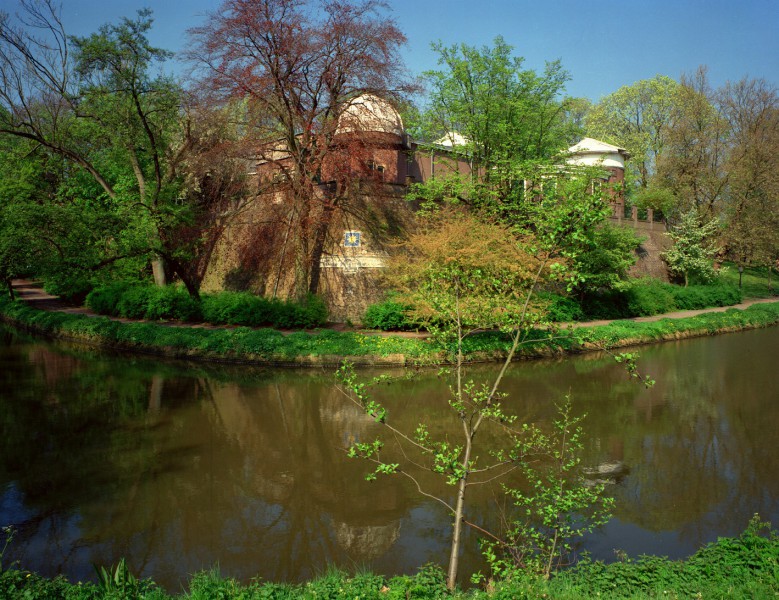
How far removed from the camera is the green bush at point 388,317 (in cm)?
1888

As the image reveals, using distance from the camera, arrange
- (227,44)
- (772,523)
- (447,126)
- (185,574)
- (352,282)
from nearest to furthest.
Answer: (185,574) < (772,523) < (227,44) < (352,282) < (447,126)

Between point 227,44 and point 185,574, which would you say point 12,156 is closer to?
point 227,44

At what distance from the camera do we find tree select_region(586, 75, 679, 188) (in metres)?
42.3

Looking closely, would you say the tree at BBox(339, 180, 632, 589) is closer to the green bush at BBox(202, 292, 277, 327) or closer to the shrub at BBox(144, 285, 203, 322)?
the green bush at BBox(202, 292, 277, 327)

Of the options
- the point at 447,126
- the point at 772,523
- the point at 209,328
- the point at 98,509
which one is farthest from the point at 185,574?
the point at 447,126

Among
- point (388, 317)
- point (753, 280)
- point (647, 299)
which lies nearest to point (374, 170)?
point (388, 317)

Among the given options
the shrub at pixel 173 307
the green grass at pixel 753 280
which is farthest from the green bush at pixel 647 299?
the shrub at pixel 173 307

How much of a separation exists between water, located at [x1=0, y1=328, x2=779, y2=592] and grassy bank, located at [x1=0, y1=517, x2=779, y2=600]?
0.75 m

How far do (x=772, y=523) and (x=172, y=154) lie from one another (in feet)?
77.5

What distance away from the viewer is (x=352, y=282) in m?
21.0

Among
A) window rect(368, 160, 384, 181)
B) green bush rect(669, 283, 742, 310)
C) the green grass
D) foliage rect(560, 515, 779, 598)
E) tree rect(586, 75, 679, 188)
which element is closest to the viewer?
foliage rect(560, 515, 779, 598)

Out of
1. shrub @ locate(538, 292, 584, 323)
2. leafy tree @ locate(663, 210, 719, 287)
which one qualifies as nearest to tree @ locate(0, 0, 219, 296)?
shrub @ locate(538, 292, 584, 323)

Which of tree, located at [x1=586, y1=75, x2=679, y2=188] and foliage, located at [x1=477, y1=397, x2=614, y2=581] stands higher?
tree, located at [x1=586, y1=75, x2=679, y2=188]

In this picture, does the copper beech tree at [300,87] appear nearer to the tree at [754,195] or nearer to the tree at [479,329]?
the tree at [479,329]
